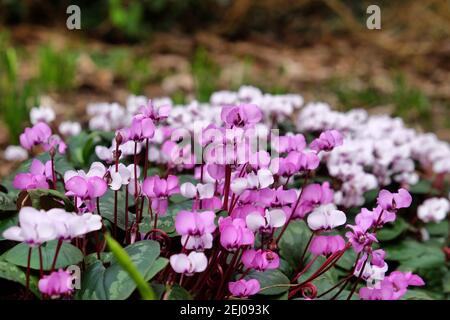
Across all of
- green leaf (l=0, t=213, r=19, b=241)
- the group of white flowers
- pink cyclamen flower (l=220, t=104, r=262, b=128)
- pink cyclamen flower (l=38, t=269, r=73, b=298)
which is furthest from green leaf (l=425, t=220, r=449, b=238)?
pink cyclamen flower (l=38, t=269, r=73, b=298)

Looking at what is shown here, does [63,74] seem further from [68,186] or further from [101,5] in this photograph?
[68,186]

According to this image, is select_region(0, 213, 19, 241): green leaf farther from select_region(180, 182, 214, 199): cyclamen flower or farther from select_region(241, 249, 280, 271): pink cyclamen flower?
select_region(241, 249, 280, 271): pink cyclamen flower

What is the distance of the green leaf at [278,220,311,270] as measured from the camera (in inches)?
56.0

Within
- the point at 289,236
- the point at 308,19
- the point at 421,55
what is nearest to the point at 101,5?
the point at 308,19

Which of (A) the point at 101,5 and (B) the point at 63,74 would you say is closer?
(B) the point at 63,74

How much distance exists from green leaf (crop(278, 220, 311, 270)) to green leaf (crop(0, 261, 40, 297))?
0.58 meters

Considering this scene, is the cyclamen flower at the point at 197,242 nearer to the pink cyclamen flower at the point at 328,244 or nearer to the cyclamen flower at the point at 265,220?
the cyclamen flower at the point at 265,220

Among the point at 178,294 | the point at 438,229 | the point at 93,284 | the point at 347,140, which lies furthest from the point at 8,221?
the point at 438,229

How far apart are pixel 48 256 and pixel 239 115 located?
43cm

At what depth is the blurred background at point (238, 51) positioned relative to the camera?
12.0 feet

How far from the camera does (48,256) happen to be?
107 centimetres

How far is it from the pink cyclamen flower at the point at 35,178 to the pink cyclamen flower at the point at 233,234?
1.24ft

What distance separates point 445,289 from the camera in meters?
1.67

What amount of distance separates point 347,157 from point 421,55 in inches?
145
